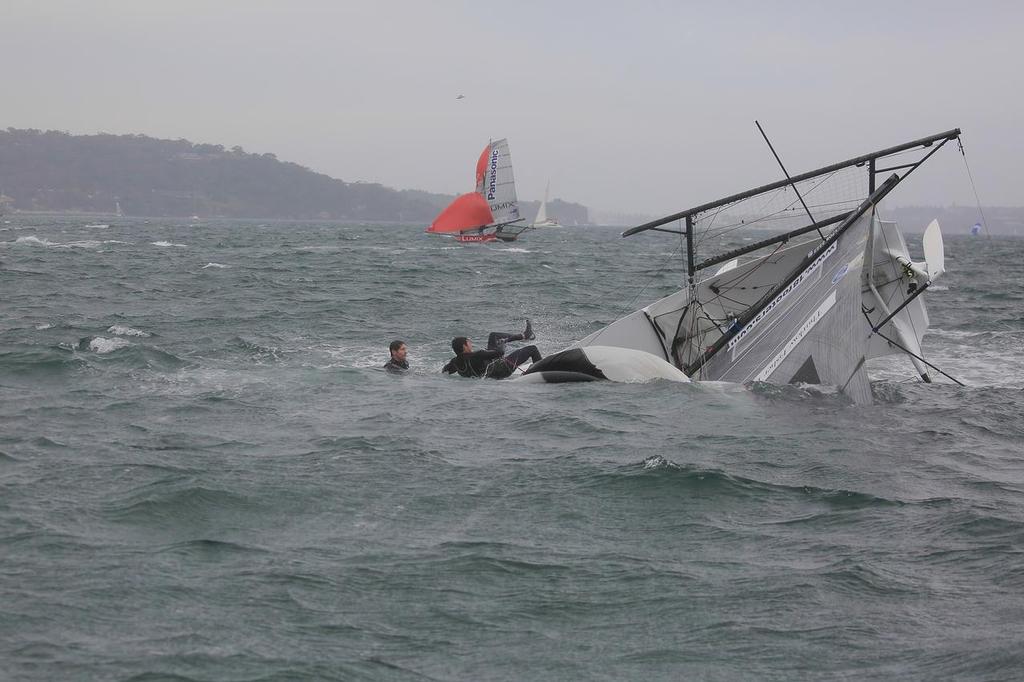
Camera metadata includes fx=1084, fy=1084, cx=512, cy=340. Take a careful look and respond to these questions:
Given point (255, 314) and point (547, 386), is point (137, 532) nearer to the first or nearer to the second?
point (547, 386)

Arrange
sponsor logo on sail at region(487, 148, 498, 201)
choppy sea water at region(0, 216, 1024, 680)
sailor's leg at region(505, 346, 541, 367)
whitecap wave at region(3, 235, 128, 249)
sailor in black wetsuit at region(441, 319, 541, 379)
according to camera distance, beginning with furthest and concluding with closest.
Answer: sponsor logo on sail at region(487, 148, 498, 201)
whitecap wave at region(3, 235, 128, 249)
sailor's leg at region(505, 346, 541, 367)
sailor in black wetsuit at region(441, 319, 541, 379)
choppy sea water at region(0, 216, 1024, 680)

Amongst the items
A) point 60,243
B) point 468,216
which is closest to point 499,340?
point 60,243

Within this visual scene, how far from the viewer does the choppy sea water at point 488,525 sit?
5.47m

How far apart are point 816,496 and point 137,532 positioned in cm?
493

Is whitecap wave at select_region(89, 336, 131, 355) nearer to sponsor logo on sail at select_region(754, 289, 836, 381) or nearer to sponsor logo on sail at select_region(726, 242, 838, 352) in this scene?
sponsor logo on sail at select_region(726, 242, 838, 352)

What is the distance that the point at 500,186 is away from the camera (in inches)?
2183

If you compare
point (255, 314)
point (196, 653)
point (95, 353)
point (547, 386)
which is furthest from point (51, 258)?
point (196, 653)

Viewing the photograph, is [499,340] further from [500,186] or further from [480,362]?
A: [500,186]

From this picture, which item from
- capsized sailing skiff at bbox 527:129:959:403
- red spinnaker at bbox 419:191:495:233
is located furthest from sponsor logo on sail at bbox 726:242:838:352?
red spinnaker at bbox 419:191:495:233

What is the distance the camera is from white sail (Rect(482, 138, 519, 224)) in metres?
53.7

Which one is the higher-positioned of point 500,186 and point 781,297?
point 500,186

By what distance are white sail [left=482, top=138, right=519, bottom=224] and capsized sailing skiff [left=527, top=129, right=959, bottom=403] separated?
3853cm

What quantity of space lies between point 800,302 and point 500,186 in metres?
43.2

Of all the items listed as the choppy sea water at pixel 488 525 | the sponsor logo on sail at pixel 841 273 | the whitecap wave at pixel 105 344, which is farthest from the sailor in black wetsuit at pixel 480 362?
the whitecap wave at pixel 105 344
